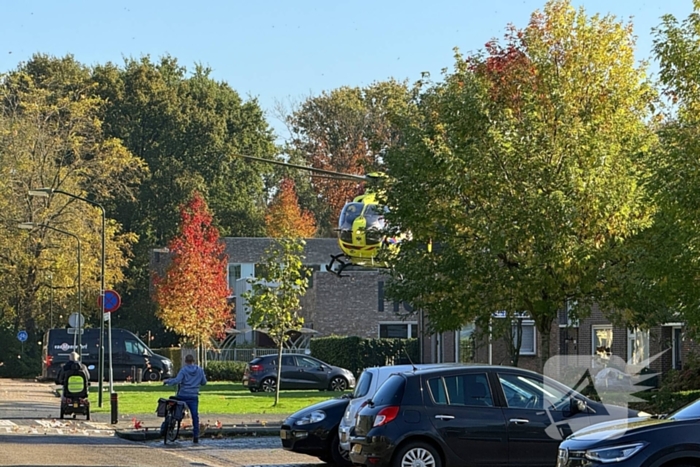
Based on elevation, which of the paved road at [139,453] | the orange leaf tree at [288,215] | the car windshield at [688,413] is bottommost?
the paved road at [139,453]

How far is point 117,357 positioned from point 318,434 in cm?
3802

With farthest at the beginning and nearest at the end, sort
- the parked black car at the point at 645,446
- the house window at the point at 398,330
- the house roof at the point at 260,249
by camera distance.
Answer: the house roof at the point at 260,249, the house window at the point at 398,330, the parked black car at the point at 645,446

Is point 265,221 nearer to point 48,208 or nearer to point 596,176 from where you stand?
point 48,208

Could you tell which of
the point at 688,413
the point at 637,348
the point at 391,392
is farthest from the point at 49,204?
the point at 688,413

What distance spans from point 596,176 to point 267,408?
1437 centimetres

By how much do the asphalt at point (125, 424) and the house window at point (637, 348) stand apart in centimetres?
1405

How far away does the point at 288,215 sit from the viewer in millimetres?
83938

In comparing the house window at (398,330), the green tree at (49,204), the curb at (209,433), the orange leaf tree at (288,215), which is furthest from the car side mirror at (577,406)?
the orange leaf tree at (288,215)

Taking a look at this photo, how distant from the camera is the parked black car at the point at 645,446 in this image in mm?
11438

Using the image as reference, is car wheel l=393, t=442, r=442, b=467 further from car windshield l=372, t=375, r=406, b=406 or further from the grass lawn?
the grass lawn

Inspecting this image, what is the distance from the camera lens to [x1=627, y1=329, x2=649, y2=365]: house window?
129ft

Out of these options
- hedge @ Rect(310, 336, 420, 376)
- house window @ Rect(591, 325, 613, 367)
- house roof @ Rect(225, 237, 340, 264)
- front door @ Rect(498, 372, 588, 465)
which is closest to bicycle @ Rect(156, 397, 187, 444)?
front door @ Rect(498, 372, 588, 465)

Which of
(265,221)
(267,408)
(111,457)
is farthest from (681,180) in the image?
(265,221)

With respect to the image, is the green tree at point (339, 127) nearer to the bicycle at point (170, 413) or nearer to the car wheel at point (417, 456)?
the bicycle at point (170, 413)
